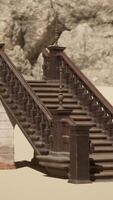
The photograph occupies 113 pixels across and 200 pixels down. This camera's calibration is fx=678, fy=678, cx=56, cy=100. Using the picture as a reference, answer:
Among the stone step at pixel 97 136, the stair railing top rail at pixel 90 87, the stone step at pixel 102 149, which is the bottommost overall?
the stone step at pixel 102 149

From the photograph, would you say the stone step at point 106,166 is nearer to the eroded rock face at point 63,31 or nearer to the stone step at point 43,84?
the stone step at point 43,84

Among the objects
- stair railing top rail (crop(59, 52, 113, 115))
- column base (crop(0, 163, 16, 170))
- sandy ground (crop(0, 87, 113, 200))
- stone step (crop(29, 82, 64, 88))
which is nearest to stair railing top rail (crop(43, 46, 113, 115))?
stair railing top rail (crop(59, 52, 113, 115))

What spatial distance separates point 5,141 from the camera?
17.7 metres

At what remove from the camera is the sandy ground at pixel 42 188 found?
11.7m

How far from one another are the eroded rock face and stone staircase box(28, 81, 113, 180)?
1209 centimetres

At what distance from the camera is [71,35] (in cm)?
3378

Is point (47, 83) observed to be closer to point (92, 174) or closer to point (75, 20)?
point (92, 174)

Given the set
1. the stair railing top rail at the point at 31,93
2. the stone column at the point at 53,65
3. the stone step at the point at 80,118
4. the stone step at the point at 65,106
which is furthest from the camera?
the stone column at the point at 53,65

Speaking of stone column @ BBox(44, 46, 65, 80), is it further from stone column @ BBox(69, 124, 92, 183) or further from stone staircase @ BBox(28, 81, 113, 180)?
stone column @ BBox(69, 124, 92, 183)

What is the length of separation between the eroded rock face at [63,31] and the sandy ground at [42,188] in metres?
15.5

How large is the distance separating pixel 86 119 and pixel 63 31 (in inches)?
673

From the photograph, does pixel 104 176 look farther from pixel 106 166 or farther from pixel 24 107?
pixel 24 107

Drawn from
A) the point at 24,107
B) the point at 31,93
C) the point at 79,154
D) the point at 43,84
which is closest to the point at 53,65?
the point at 43,84

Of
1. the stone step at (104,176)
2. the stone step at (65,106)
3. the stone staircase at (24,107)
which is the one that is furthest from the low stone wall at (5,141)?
the stone step at (104,176)
